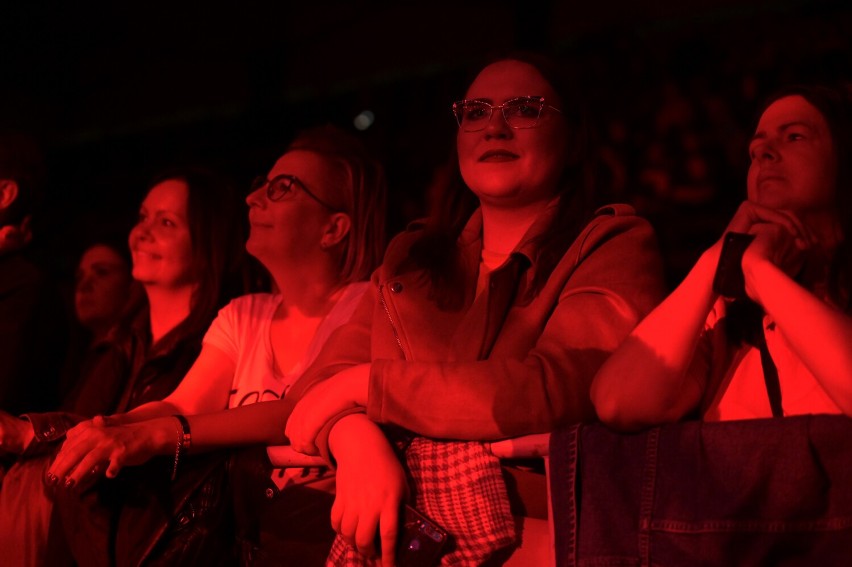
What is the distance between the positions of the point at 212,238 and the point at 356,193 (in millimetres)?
535

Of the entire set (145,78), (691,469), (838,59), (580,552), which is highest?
(145,78)

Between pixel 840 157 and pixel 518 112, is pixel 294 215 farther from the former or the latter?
pixel 840 157

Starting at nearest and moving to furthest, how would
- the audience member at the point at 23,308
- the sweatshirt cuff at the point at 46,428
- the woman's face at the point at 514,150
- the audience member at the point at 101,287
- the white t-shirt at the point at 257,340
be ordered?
1. the woman's face at the point at 514,150
2. the sweatshirt cuff at the point at 46,428
3. the white t-shirt at the point at 257,340
4. the audience member at the point at 23,308
5. the audience member at the point at 101,287

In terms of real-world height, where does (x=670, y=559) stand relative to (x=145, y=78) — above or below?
below

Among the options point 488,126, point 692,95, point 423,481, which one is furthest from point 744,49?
point 423,481

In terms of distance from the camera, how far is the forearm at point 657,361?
1.72 m

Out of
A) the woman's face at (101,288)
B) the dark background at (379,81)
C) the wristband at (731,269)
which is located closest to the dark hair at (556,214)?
the wristband at (731,269)

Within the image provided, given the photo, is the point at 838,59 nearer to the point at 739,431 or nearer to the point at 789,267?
the point at 789,267

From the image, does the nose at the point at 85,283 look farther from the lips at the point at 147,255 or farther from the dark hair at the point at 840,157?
the dark hair at the point at 840,157

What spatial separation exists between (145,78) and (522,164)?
4.96 m

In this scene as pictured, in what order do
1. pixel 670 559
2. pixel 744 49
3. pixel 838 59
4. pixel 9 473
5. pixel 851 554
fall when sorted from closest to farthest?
pixel 851 554 < pixel 670 559 < pixel 9 473 < pixel 838 59 < pixel 744 49

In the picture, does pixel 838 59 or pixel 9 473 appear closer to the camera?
pixel 9 473

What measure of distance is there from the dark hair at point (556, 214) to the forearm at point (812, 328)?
53 cm

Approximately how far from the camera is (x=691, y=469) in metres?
1.59
